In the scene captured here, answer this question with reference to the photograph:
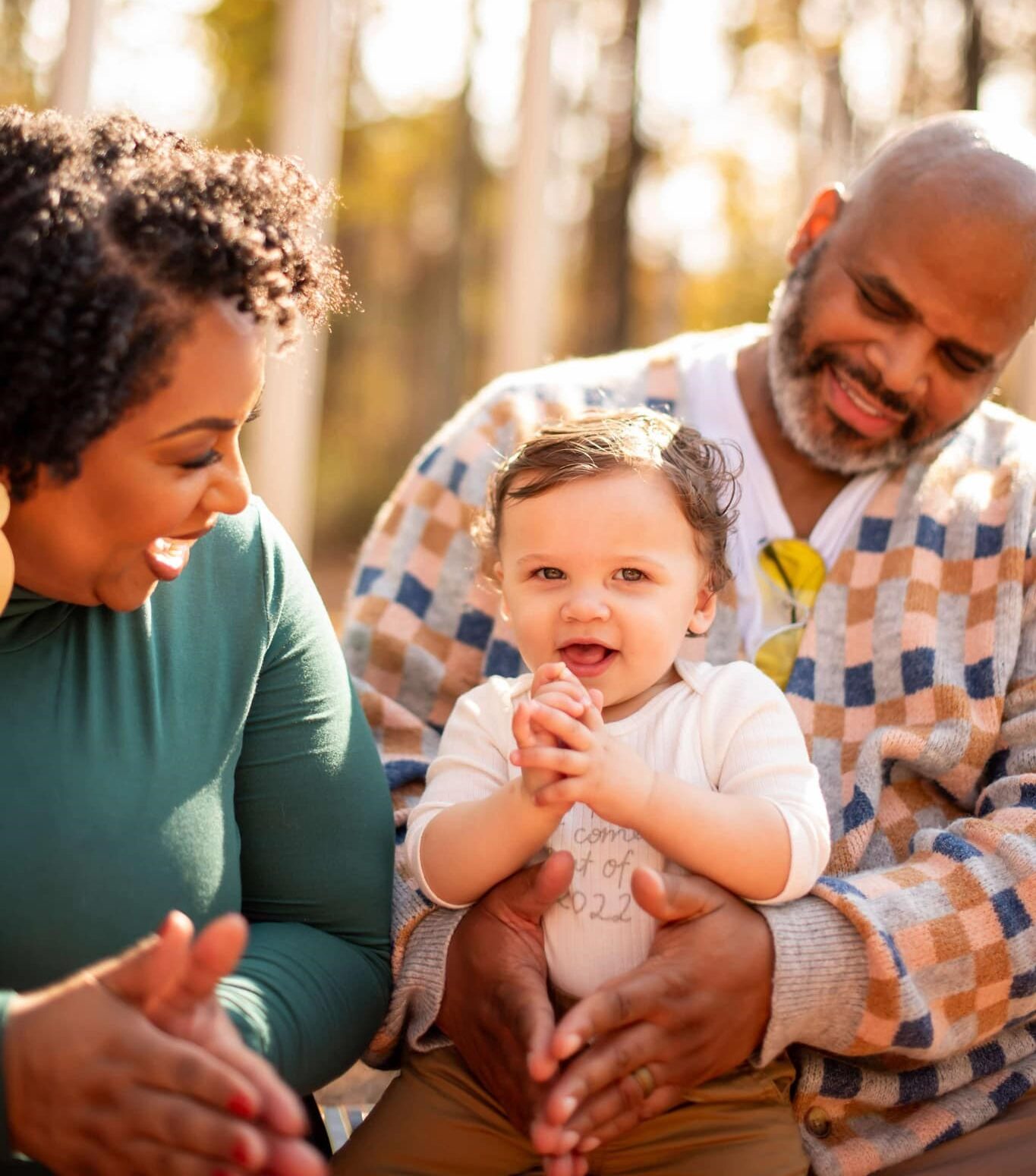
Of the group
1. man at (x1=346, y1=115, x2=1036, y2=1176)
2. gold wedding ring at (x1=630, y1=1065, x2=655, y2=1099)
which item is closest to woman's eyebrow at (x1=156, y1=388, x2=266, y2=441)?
man at (x1=346, y1=115, x2=1036, y2=1176)

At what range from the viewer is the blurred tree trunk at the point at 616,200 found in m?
10.5

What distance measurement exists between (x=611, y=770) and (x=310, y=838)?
1.47 feet

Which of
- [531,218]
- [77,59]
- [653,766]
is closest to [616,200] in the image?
[531,218]

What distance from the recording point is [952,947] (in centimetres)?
198

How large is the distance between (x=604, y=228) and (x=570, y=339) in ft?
15.9

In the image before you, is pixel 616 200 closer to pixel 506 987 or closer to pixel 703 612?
pixel 703 612

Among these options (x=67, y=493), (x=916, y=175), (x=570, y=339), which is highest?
(x=570, y=339)

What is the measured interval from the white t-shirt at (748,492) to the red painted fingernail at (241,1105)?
1.45 meters

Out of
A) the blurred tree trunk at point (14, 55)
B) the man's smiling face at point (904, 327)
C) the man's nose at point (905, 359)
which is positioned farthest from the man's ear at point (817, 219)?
the blurred tree trunk at point (14, 55)

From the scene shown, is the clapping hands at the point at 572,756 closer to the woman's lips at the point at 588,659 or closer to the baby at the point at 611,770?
the baby at the point at 611,770

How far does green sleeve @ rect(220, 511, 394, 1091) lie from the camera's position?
183 cm

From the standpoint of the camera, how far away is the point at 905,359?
8.63 ft

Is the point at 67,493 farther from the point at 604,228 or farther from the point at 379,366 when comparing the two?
the point at 379,366

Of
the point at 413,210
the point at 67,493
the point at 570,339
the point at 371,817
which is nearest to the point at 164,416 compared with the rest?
the point at 67,493
